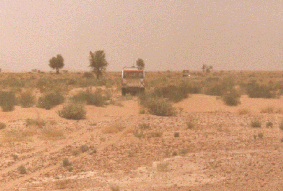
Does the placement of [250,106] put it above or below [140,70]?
below

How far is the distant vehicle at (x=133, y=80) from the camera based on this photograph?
33434mm

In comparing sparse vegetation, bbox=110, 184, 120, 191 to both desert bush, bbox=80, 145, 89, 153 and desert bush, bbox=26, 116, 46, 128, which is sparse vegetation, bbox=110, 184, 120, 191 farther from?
desert bush, bbox=26, 116, 46, 128

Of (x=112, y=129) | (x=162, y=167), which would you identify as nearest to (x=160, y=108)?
(x=112, y=129)

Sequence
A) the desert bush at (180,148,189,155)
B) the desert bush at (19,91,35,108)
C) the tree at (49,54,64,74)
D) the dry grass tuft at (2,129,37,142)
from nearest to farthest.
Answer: the desert bush at (180,148,189,155) < the dry grass tuft at (2,129,37,142) < the desert bush at (19,91,35,108) < the tree at (49,54,64,74)

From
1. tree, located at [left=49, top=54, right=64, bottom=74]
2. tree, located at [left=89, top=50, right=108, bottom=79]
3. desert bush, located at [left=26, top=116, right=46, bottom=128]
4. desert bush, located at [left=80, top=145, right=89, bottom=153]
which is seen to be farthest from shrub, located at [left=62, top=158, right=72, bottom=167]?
tree, located at [left=49, top=54, right=64, bottom=74]

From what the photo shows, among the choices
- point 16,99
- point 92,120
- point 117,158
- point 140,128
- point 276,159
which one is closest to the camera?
point 276,159

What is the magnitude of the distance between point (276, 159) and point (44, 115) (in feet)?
47.8

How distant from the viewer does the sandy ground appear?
962cm

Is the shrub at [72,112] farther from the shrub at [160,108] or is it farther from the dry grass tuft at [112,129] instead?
the shrub at [160,108]

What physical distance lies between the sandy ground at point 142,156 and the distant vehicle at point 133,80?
12.2 metres

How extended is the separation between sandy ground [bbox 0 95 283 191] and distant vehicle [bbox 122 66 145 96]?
12.2 m

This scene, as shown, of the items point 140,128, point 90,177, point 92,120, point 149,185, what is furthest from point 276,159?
point 92,120

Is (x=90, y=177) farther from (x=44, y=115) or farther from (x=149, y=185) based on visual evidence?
(x=44, y=115)

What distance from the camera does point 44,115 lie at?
73.0 ft
